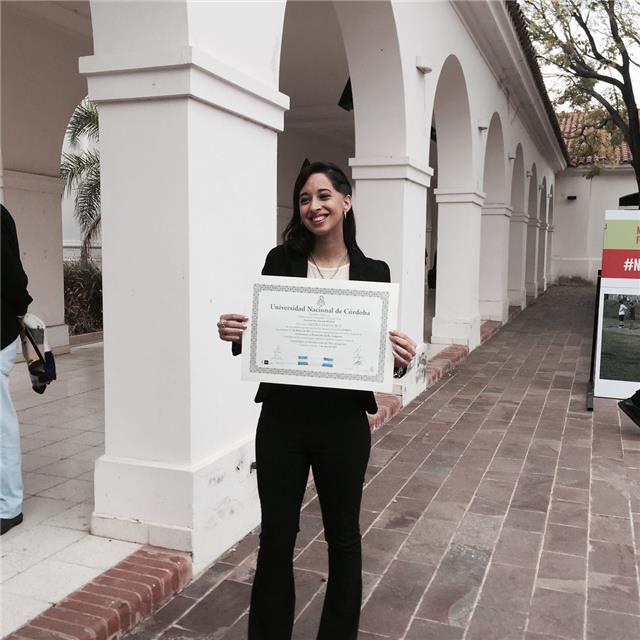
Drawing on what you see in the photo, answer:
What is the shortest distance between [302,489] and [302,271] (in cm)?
77

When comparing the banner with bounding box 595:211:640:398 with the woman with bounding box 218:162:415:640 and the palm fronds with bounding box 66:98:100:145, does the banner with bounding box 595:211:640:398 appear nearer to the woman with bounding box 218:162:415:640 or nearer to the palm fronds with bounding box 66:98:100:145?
the woman with bounding box 218:162:415:640

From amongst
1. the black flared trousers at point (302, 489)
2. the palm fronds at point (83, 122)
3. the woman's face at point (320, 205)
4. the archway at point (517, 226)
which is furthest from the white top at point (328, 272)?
the archway at point (517, 226)

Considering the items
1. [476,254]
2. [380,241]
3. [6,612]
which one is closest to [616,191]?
[476,254]

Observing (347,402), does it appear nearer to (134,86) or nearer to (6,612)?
(6,612)

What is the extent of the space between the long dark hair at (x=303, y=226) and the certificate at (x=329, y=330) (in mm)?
215

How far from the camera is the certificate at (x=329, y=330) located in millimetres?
2252

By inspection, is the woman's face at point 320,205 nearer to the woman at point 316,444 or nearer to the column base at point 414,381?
the woman at point 316,444

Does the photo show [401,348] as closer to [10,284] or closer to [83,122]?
[10,284]

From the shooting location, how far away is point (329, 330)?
2.28m

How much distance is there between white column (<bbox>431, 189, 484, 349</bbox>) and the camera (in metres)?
9.74

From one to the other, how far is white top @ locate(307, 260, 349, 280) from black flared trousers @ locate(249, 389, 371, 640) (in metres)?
0.41

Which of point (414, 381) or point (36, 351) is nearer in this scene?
point (36, 351)

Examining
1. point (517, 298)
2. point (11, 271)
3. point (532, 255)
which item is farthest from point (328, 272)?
point (532, 255)

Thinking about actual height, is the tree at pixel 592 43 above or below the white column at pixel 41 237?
above
